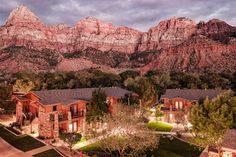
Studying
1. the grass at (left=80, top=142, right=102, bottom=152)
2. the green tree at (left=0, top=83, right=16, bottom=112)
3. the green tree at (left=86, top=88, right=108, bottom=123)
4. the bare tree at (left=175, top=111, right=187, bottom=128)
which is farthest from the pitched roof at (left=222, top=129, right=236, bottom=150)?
the green tree at (left=0, top=83, right=16, bottom=112)

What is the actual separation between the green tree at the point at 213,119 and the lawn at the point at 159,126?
1760cm

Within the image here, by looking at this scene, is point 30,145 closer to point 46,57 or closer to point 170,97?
point 170,97

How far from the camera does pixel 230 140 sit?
105 feet

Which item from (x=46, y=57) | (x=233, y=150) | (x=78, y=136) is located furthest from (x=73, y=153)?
(x=46, y=57)

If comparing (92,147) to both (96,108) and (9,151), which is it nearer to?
(96,108)

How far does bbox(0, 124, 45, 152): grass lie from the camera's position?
4138cm

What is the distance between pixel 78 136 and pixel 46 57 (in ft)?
503

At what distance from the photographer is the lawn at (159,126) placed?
56775mm

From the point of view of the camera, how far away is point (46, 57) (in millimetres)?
189125

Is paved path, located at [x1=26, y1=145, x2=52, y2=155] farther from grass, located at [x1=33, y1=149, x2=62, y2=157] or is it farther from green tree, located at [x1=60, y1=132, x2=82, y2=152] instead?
green tree, located at [x1=60, y1=132, x2=82, y2=152]

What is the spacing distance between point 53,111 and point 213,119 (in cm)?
2988

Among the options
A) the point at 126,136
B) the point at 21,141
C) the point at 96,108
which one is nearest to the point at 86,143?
the point at 96,108

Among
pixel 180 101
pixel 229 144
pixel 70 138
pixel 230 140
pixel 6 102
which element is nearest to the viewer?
pixel 229 144

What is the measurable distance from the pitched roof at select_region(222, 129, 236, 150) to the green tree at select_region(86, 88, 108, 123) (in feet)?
77.6
